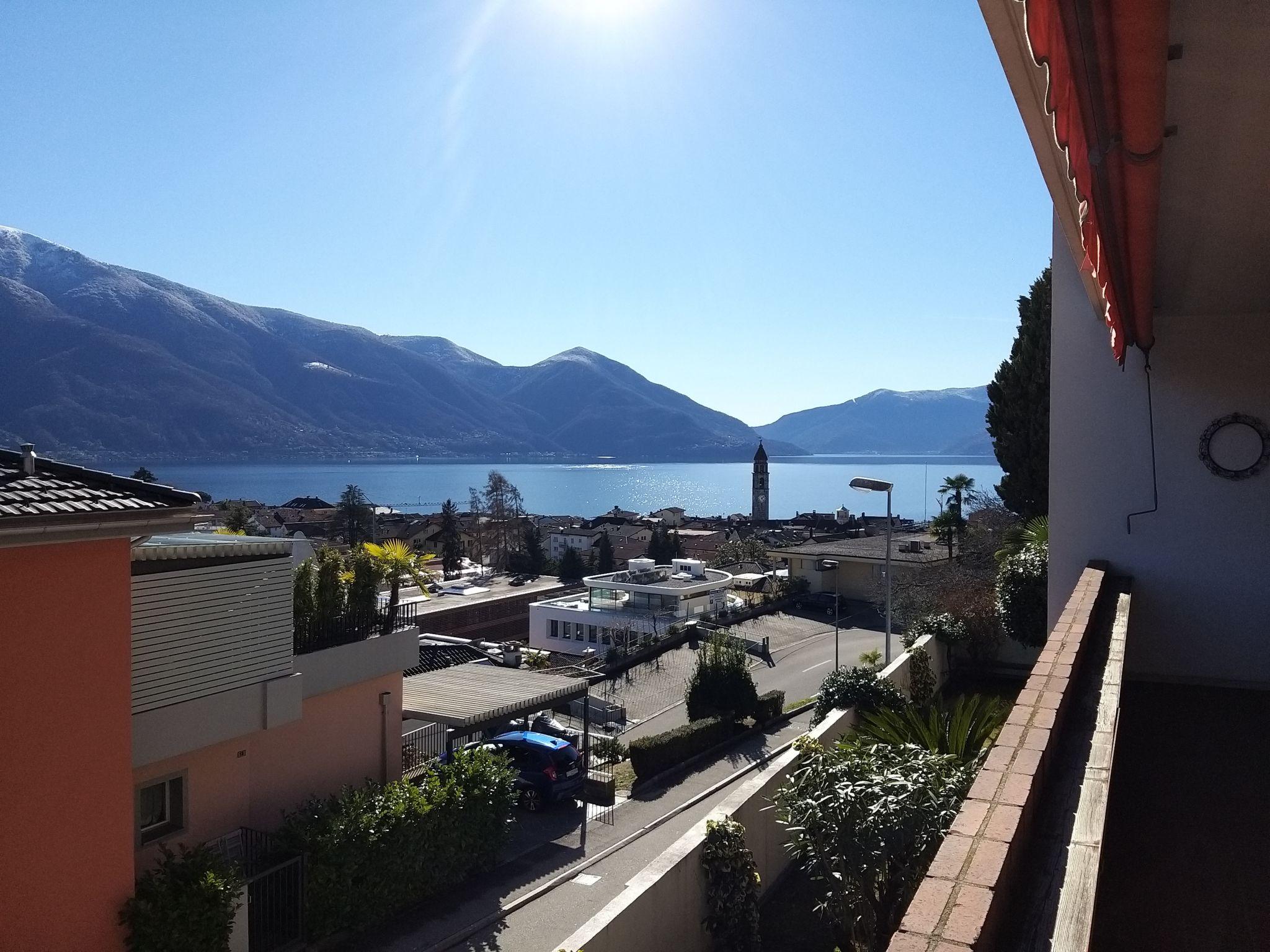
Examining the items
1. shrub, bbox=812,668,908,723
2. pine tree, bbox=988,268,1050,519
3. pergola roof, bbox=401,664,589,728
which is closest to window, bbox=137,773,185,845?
pergola roof, bbox=401,664,589,728

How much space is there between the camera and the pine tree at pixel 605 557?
5438cm

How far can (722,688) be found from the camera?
17.7 meters

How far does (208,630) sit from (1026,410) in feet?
58.4

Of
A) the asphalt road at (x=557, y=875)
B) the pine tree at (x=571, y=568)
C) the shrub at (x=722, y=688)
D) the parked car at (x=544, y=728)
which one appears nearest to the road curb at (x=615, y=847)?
the asphalt road at (x=557, y=875)

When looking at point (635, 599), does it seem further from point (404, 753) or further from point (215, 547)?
point (215, 547)

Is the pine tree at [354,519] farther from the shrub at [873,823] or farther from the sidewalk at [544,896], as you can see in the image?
the shrub at [873,823]

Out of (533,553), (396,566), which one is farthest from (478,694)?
(533,553)

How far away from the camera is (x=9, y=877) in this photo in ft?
18.2

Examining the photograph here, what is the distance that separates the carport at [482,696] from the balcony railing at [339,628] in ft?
3.48

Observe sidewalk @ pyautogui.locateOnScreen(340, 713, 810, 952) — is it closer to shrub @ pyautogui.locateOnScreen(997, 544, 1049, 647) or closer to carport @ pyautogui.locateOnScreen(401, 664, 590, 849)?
carport @ pyautogui.locateOnScreen(401, 664, 590, 849)

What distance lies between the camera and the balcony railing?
9805mm

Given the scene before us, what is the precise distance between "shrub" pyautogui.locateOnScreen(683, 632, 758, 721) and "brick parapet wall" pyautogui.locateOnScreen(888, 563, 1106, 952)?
14.5 meters

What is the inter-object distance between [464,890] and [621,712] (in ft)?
33.5

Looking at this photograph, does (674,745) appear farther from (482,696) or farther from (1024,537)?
(1024,537)
